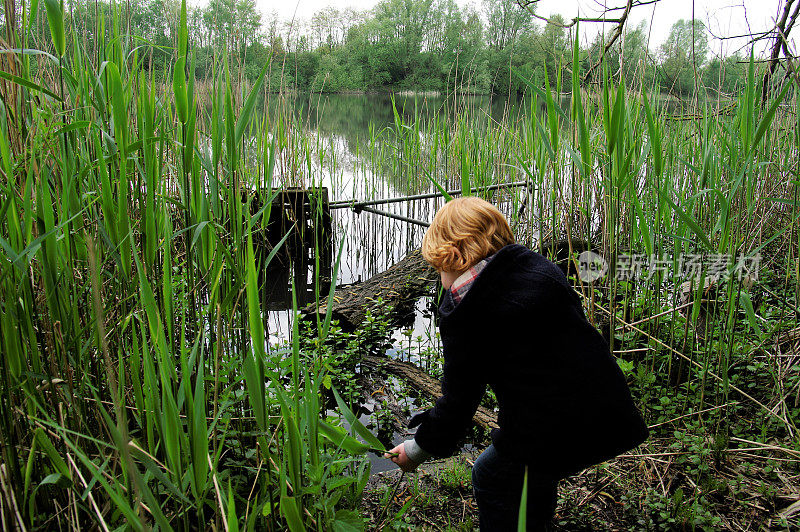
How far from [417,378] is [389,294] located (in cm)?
91

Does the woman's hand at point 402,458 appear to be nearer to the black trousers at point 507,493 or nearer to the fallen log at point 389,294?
the black trousers at point 507,493

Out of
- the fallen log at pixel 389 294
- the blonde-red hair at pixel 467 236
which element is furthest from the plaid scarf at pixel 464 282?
the fallen log at pixel 389 294

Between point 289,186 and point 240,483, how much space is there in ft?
10.6

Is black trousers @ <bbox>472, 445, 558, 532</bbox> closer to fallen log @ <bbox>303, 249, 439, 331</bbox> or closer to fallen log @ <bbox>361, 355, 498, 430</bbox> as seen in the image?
fallen log @ <bbox>361, 355, 498, 430</bbox>

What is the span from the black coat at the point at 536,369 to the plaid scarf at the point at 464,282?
0.03 meters

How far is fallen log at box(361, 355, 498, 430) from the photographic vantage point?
213 cm

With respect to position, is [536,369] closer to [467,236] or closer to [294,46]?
[467,236]

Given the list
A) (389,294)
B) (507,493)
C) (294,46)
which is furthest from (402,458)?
(294,46)

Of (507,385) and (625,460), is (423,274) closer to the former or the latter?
(625,460)

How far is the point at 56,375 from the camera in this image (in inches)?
46.2

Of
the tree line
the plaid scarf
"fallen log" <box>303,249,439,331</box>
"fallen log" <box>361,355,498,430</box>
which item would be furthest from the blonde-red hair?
"fallen log" <box>303,249,439,331</box>

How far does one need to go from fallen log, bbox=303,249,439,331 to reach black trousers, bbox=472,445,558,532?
1750 millimetres

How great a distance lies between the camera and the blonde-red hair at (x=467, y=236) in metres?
1.33

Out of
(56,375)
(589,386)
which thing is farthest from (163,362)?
(589,386)
